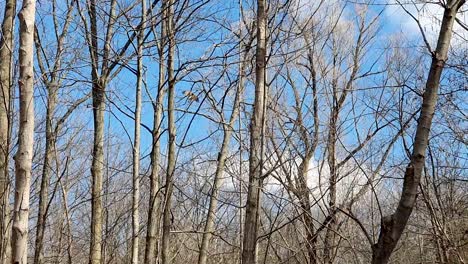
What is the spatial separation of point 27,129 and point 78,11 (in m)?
3.37

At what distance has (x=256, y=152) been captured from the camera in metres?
3.31

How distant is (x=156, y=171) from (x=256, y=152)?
72.2 inches

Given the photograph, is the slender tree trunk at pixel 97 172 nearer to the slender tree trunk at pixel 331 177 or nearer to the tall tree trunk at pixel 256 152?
the slender tree trunk at pixel 331 177

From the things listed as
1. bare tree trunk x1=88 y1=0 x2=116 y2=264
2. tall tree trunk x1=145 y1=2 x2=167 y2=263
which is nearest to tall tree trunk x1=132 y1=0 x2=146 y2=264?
tall tree trunk x1=145 y1=2 x2=167 y2=263

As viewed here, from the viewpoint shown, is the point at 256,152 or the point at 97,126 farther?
the point at 97,126

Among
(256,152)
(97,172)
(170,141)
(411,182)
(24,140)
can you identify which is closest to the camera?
(411,182)

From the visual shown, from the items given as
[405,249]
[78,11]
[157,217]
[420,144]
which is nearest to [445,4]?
[420,144]

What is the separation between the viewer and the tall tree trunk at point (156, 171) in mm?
4586

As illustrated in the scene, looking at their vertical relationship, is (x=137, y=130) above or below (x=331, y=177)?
above

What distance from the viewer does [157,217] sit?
4.95 m

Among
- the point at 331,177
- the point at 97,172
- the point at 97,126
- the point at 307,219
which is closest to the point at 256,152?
the point at 307,219

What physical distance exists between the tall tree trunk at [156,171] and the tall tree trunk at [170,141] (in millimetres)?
75

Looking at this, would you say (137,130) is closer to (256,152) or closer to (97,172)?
(97,172)

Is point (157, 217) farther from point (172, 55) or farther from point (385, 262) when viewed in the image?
point (385, 262)
